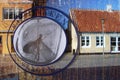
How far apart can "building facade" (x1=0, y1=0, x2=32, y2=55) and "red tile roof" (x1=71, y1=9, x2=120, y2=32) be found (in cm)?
37

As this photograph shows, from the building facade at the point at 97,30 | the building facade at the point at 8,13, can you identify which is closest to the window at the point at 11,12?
the building facade at the point at 8,13

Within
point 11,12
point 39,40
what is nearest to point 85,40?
point 39,40

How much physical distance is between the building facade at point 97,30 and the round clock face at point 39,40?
141mm

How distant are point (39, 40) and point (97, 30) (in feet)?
1.47

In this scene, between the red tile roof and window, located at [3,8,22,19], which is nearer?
window, located at [3,8,22,19]

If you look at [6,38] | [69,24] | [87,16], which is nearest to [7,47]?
[6,38]

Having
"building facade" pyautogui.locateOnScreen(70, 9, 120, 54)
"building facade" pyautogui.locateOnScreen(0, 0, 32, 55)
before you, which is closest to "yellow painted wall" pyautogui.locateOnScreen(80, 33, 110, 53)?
"building facade" pyautogui.locateOnScreen(70, 9, 120, 54)

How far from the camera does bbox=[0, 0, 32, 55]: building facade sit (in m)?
1.97

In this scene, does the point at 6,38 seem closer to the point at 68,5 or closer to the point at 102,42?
the point at 68,5

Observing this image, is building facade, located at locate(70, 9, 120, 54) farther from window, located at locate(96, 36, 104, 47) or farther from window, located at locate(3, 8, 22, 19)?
window, located at locate(3, 8, 22, 19)

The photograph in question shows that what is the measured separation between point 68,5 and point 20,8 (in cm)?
35

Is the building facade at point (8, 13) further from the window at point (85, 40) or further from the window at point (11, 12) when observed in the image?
the window at point (85, 40)

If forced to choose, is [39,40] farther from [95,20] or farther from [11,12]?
[95,20]

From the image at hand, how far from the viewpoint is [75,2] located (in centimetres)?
205
